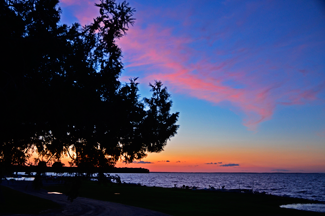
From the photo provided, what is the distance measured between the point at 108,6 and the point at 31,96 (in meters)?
4.91

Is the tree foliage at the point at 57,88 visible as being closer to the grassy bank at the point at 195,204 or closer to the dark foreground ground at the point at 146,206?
the dark foreground ground at the point at 146,206

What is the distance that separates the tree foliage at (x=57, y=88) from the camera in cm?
874

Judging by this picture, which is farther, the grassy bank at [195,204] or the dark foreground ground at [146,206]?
the grassy bank at [195,204]

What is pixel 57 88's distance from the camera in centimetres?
935

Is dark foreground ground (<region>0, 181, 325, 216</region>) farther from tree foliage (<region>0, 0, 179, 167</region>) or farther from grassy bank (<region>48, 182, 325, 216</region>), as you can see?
tree foliage (<region>0, 0, 179, 167</region>)

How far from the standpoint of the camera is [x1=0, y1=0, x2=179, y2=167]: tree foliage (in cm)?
874

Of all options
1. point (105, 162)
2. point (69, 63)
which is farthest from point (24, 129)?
point (105, 162)

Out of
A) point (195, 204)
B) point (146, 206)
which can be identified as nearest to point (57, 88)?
point (146, 206)

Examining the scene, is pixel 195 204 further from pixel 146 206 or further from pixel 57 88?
pixel 57 88

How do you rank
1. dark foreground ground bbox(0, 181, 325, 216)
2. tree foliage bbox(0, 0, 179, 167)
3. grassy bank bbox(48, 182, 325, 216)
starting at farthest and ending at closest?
grassy bank bbox(48, 182, 325, 216) < dark foreground ground bbox(0, 181, 325, 216) < tree foliage bbox(0, 0, 179, 167)

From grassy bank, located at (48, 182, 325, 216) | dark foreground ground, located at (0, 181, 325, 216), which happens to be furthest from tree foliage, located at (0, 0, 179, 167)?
grassy bank, located at (48, 182, 325, 216)

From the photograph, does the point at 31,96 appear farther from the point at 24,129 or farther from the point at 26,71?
the point at 24,129

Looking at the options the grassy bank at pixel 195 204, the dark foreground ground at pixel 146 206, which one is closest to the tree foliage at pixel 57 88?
the dark foreground ground at pixel 146 206

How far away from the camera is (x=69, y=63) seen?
995 centimetres
